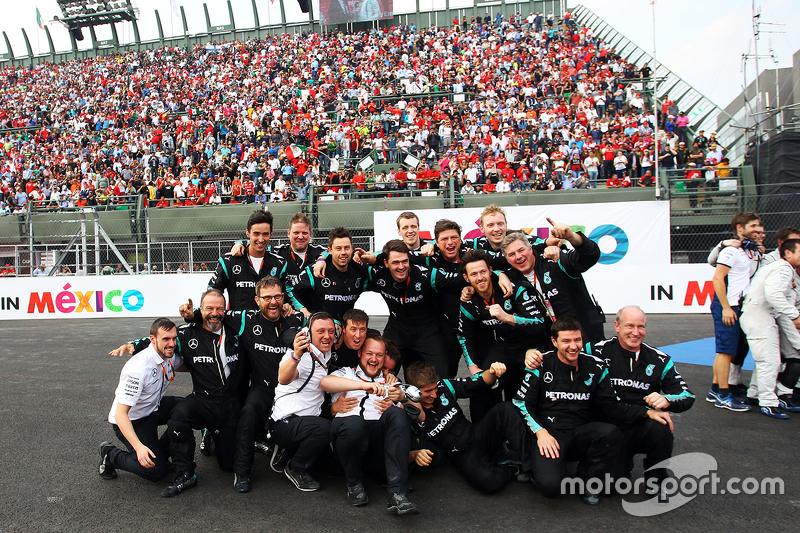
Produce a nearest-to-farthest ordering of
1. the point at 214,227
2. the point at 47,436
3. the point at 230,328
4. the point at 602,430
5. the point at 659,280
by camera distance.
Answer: the point at 602,430
the point at 230,328
the point at 47,436
the point at 659,280
the point at 214,227

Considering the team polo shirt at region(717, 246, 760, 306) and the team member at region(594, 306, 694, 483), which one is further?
the team polo shirt at region(717, 246, 760, 306)

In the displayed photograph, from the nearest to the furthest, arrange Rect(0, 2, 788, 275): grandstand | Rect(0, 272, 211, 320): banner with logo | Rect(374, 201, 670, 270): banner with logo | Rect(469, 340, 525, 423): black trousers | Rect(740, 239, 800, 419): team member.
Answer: Rect(469, 340, 525, 423): black trousers
Rect(740, 239, 800, 419): team member
Rect(374, 201, 670, 270): banner with logo
Rect(0, 272, 211, 320): banner with logo
Rect(0, 2, 788, 275): grandstand

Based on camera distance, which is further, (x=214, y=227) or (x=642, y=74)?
(x=642, y=74)

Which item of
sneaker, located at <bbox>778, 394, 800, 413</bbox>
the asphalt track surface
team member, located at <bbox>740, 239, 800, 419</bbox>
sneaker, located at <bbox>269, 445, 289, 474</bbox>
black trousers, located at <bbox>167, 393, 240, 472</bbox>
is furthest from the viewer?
sneaker, located at <bbox>778, 394, 800, 413</bbox>

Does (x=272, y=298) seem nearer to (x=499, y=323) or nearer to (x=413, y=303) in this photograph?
(x=413, y=303)

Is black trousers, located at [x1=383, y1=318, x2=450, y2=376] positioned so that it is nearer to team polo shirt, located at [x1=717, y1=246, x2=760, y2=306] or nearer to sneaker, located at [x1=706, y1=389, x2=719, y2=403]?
sneaker, located at [x1=706, y1=389, x2=719, y2=403]

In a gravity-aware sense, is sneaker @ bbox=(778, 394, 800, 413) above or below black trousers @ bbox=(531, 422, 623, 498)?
below

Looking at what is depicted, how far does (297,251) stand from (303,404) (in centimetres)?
180

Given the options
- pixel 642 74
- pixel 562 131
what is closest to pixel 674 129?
pixel 562 131

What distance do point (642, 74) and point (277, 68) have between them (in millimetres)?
18001

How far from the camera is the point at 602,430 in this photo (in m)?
3.81

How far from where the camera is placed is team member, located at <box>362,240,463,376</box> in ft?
16.9

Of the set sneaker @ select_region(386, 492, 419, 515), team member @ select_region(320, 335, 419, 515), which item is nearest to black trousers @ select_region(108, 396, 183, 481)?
team member @ select_region(320, 335, 419, 515)

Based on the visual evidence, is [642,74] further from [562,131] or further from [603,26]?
[603,26]
